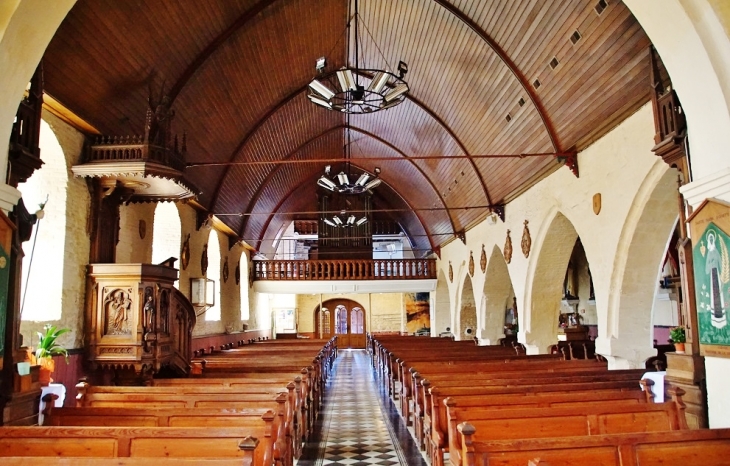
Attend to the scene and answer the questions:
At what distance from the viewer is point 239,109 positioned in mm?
10852

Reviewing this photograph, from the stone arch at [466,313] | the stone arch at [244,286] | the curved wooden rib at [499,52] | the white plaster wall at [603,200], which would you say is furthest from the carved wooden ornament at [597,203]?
the stone arch at [244,286]

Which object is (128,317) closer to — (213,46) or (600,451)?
(213,46)

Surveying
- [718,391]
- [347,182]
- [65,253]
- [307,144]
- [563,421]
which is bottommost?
[563,421]

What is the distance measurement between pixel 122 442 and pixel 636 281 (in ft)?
21.6

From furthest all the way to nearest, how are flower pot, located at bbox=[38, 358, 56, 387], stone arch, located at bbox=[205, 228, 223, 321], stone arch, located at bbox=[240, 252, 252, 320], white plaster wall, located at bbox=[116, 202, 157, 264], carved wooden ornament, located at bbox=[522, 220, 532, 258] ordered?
stone arch, located at bbox=[240, 252, 252, 320] → stone arch, located at bbox=[205, 228, 223, 321] → carved wooden ornament, located at bbox=[522, 220, 532, 258] → white plaster wall, located at bbox=[116, 202, 157, 264] → flower pot, located at bbox=[38, 358, 56, 387]

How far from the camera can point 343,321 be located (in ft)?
83.7

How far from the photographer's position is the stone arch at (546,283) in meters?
10.2

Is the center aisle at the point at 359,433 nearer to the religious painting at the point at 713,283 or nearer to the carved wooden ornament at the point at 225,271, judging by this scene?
the religious painting at the point at 713,283

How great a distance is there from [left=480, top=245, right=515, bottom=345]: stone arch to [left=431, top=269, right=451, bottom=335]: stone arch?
4.54 metres

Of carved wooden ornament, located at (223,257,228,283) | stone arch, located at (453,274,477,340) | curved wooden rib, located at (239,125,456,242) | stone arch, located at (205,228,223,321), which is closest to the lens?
stone arch, located at (205,228,223,321)

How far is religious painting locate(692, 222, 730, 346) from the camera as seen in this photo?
3834 millimetres

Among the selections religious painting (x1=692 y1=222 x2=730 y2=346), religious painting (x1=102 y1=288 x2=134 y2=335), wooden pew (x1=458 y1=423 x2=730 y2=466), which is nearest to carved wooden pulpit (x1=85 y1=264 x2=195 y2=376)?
religious painting (x1=102 y1=288 x2=134 y2=335)

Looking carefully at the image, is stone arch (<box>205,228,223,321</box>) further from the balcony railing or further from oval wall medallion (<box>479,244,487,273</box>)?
oval wall medallion (<box>479,244,487,273</box>)

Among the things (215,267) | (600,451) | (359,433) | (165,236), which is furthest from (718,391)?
(215,267)
